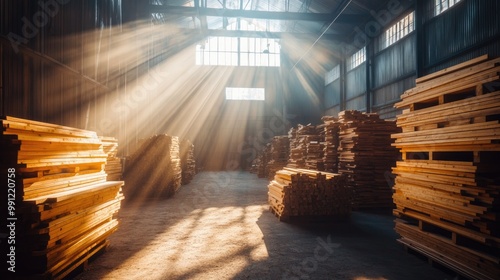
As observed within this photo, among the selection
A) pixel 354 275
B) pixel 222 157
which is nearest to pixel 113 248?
pixel 354 275

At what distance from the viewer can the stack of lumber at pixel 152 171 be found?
12.1 m

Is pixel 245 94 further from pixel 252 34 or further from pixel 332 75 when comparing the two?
pixel 332 75

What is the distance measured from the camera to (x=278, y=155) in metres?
19.7

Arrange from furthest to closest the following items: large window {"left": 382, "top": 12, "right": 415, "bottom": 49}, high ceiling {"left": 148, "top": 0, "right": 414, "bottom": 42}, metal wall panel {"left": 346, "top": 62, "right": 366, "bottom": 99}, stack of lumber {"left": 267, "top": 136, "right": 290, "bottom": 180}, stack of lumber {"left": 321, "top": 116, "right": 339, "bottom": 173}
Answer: metal wall panel {"left": 346, "top": 62, "right": 366, "bottom": 99}
stack of lumber {"left": 267, "top": 136, "right": 290, "bottom": 180}
high ceiling {"left": 148, "top": 0, "right": 414, "bottom": 42}
large window {"left": 382, "top": 12, "right": 415, "bottom": 49}
stack of lumber {"left": 321, "top": 116, "right": 339, "bottom": 173}

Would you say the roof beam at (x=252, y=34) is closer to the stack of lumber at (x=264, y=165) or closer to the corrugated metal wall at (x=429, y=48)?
the corrugated metal wall at (x=429, y=48)

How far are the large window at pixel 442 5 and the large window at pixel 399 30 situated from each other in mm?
1869

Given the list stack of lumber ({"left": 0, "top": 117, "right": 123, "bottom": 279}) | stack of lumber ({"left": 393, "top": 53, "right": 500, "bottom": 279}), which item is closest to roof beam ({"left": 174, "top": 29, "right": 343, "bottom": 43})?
stack of lumber ({"left": 393, "top": 53, "right": 500, "bottom": 279})

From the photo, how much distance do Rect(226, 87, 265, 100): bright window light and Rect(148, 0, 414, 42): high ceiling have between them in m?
5.85

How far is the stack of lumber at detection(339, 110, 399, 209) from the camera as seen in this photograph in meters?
9.66

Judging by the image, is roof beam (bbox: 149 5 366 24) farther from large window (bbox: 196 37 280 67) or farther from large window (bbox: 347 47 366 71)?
large window (bbox: 196 37 280 67)

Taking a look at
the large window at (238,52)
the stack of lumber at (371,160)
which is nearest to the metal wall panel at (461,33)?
the stack of lumber at (371,160)

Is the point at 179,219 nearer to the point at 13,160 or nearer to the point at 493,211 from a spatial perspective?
the point at 13,160

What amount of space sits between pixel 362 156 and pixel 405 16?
9.79 meters

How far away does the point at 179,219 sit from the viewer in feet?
26.6
